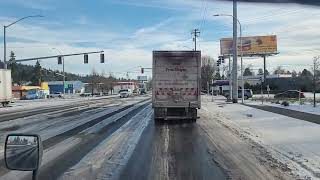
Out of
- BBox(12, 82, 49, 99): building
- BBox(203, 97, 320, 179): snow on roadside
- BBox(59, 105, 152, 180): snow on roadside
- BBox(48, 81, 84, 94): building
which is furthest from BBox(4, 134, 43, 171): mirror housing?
BBox(48, 81, 84, 94): building

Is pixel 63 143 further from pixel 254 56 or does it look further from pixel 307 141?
pixel 254 56

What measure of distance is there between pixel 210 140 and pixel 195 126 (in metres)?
6.31

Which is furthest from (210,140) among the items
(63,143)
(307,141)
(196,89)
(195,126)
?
(196,89)

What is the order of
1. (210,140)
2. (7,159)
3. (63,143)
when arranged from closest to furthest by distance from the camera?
(7,159) < (63,143) < (210,140)

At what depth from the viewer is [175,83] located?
27.4m

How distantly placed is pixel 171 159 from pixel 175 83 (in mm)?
14603

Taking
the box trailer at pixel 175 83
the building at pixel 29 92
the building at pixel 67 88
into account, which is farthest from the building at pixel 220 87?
the box trailer at pixel 175 83

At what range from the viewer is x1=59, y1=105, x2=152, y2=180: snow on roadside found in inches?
419

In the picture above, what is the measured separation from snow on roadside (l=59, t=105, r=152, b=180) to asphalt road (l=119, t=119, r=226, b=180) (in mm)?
227

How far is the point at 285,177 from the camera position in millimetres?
10453

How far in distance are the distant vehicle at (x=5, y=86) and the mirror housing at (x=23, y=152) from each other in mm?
48176

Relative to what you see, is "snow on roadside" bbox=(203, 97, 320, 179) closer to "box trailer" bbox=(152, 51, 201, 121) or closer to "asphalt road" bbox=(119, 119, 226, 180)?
"asphalt road" bbox=(119, 119, 226, 180)

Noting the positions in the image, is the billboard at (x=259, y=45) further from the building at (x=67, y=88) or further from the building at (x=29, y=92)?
the building at (x=67, y=88)

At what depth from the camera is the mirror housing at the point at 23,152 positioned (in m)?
4.96
